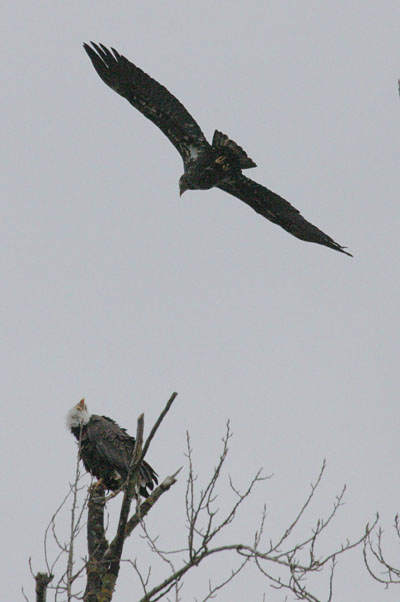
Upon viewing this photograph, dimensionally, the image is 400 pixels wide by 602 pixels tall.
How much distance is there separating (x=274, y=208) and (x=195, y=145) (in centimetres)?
107

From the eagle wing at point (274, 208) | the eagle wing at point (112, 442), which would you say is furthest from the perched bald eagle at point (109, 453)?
the eagle wing at point (274, 208)

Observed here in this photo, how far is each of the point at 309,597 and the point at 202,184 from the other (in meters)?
5.60

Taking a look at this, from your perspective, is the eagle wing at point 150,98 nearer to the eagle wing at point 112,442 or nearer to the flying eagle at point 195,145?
the flying eagle at point 195,145

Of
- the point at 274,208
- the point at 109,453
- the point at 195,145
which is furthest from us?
the point at 195,145

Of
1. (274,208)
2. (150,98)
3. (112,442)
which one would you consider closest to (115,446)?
(112,442)

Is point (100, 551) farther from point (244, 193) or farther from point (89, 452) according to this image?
point (244, 193)

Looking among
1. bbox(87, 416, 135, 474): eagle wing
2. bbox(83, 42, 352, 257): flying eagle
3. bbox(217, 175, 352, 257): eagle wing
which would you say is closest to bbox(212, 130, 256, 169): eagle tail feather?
bbox(83, 42, 352, 257): flying eagle

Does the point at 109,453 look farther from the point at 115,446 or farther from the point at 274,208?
the point at 274,208

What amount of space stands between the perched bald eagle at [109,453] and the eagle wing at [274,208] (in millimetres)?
2631

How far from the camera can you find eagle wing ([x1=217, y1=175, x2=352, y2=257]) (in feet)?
29.8

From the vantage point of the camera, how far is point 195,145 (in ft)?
31.4

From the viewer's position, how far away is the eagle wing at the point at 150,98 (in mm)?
9336

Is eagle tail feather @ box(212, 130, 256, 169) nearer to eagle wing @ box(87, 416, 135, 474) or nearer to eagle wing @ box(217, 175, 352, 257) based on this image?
eagle wing @ box(217, 175, 352, 257)

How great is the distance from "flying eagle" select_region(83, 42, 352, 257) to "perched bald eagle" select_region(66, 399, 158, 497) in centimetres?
266
